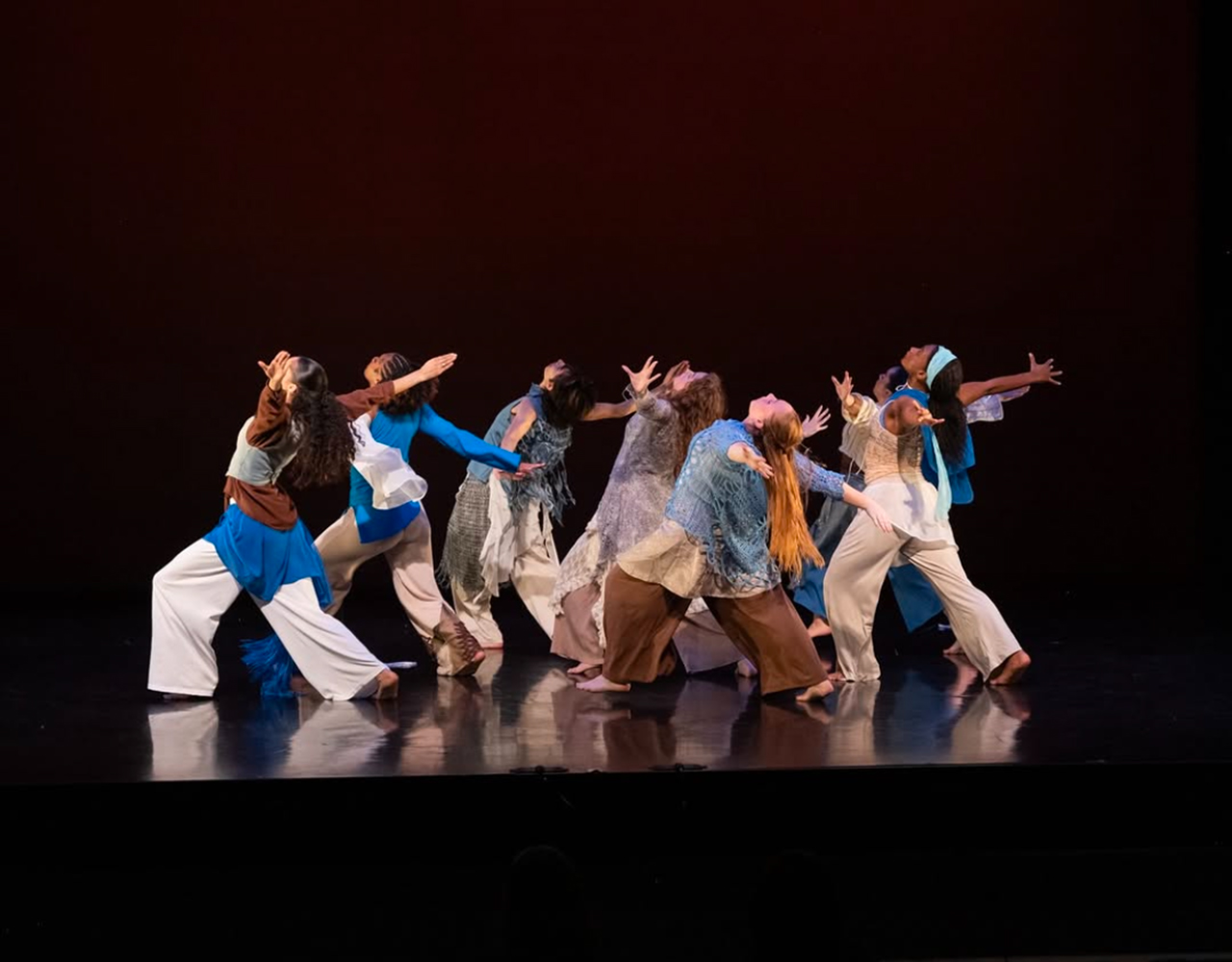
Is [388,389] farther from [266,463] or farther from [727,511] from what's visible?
[727,511]

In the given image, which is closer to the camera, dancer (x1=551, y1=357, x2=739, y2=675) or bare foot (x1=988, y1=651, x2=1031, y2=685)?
bare foot (x1=988, y1=651, x2=1031, y2=685)

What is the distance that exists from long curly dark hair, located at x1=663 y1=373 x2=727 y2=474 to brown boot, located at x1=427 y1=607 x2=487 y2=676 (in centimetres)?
99

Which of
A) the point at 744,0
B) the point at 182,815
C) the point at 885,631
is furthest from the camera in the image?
the point at 744,0

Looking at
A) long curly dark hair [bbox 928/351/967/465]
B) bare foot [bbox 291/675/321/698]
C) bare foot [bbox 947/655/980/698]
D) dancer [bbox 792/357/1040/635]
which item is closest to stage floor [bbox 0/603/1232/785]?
bare foot [bbox 947/655/980/698]

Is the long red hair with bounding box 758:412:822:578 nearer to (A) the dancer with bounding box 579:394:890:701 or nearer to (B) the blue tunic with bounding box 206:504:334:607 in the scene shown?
(A) the dancer with bounding box 579:394:890:701

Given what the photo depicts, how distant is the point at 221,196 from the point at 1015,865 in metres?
5.42

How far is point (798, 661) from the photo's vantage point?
5367 millimetres

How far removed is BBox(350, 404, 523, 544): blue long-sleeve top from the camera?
585 centimetres

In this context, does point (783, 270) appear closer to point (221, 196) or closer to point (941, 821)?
point (221, 196)

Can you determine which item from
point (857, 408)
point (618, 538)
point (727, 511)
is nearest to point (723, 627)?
point (727, 511)

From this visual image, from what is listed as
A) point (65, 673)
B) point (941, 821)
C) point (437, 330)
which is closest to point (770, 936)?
point (941, 821)

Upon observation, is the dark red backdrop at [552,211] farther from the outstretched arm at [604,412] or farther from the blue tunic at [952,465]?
the blue tunic at [952,465]

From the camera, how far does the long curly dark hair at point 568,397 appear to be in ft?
20.9

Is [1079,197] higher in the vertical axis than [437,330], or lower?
higher
